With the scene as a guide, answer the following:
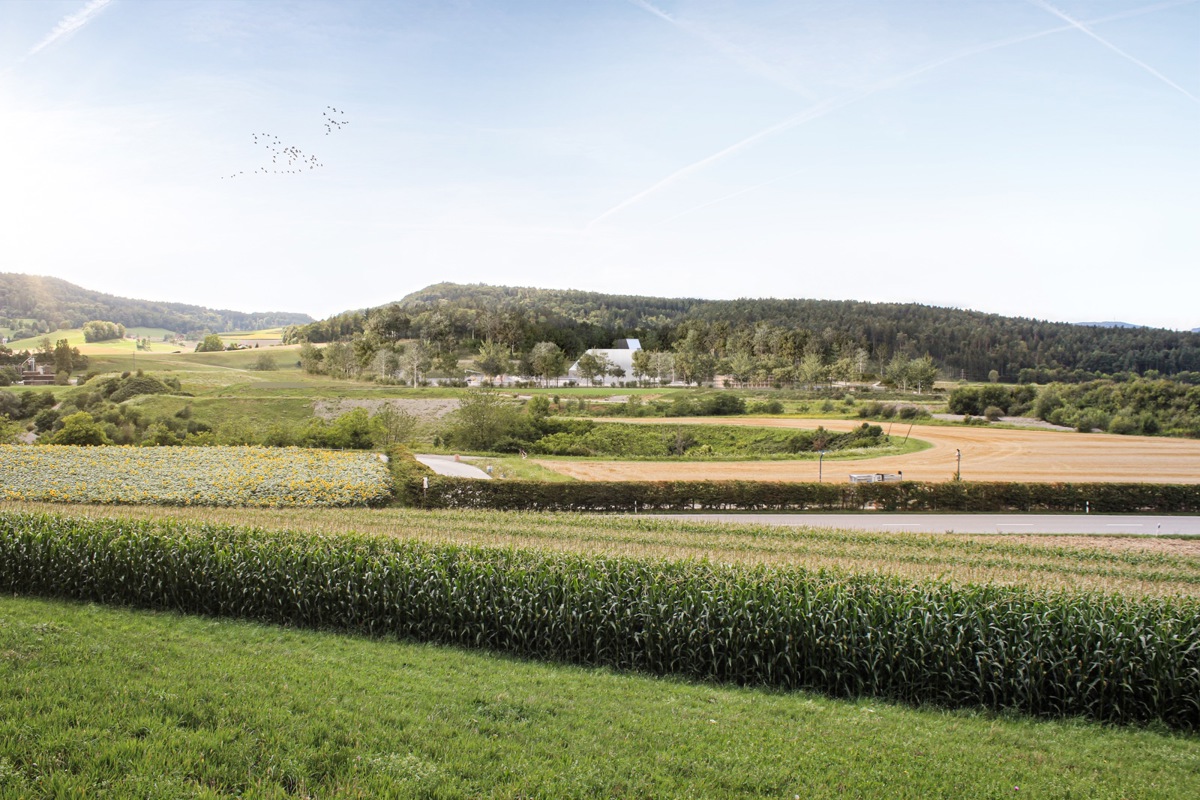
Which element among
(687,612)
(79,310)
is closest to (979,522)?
(687,612)

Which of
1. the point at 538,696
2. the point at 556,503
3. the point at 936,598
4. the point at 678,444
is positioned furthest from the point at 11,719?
the point at 678,444

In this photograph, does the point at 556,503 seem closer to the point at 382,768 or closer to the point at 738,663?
the point at 738,663

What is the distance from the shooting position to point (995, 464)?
31156 millimetres

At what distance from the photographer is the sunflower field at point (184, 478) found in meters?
18.2

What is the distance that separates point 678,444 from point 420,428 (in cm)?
1574

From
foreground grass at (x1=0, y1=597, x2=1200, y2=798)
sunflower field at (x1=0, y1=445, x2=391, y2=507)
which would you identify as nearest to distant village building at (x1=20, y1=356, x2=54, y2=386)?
sunflower field at (x1=0, y1=445, x2=391, y2=507)

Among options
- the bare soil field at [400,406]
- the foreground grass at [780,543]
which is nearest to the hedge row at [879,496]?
the foreground grass at [780,543]

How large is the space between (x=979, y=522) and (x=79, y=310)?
48273mm

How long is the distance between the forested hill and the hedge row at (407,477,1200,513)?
1426 inches

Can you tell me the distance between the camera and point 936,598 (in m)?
7.65

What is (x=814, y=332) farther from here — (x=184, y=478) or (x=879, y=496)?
(x=184, y=478)

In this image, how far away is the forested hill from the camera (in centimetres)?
3688

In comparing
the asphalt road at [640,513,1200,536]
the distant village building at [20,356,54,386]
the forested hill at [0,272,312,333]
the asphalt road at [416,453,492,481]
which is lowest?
the asphalt road at [640,513,1200,536]

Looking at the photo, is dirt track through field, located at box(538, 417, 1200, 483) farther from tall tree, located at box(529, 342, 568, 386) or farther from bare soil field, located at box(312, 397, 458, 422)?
tall tree, located at box(529, 342, 568, 386)
